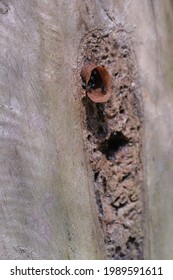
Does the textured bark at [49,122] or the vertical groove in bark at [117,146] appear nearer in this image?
the textured bark at [49,122]

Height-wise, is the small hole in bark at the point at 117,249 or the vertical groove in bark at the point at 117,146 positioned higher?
the vertical groove in bark at the point at 117,146

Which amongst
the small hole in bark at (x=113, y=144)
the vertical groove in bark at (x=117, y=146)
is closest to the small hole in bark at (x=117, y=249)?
the vertical groove in bark at (x=117, y=146)

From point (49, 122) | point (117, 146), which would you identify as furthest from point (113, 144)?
point (49, 122)

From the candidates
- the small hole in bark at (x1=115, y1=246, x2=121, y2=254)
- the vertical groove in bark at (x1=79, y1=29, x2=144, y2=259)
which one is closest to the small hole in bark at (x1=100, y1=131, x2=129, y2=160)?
the vertical groove in bark at (x1=79, y1=29, x2=144, y2=259)

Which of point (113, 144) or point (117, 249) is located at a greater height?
point (113, 144)

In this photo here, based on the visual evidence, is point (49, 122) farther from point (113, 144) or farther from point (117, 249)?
point (117, 249)

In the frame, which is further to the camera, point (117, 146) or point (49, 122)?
point (117, 146)

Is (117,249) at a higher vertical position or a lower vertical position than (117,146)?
lower

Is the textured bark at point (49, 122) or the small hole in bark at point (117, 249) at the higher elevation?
the textured bark at point (49, 122)

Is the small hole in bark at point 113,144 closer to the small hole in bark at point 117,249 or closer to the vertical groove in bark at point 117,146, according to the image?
the vertical groove in bark at point 117,146
